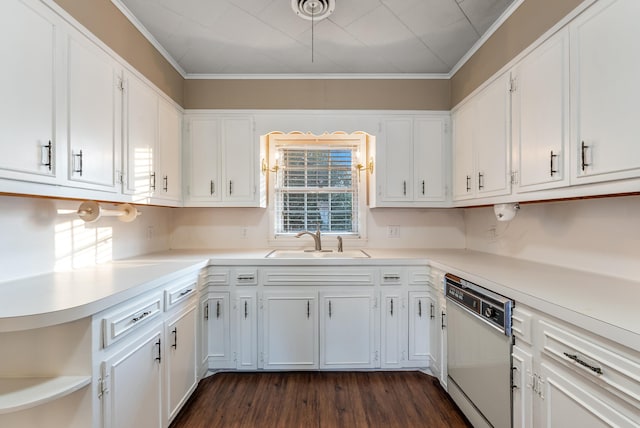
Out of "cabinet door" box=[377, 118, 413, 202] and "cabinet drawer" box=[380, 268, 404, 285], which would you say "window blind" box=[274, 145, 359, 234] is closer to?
"cabinet door" box=[377, 118, 413, 202]

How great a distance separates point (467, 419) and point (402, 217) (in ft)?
5.73

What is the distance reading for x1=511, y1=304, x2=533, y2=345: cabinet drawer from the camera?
1.26 meters

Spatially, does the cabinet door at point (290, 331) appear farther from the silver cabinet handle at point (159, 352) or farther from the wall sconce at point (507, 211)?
the wall sconce at point (507, 211)

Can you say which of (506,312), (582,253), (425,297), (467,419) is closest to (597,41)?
(582,253)

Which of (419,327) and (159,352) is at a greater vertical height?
(159,352)

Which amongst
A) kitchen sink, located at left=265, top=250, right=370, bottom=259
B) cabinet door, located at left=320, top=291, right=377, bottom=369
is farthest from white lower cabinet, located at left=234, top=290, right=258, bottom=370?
cabinet door, located at left=320, top=291, right=377, bottom=369

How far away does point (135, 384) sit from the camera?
1.38 m

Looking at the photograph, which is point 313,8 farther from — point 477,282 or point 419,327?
point 419,327

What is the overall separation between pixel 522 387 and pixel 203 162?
278 centimetres

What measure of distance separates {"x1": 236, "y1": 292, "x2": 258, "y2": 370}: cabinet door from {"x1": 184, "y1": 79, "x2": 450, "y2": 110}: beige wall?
178 cm

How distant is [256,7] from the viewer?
1.93m

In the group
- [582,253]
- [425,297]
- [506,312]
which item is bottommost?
[425,297]

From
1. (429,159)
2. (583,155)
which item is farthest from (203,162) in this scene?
(583,155)

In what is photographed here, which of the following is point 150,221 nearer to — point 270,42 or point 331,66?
point 270,42
